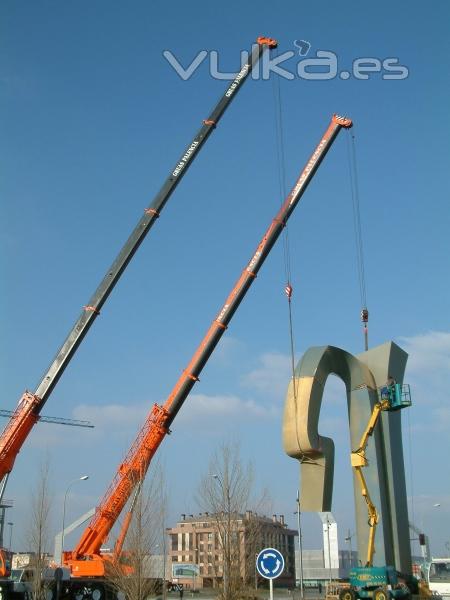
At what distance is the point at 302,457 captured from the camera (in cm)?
1988

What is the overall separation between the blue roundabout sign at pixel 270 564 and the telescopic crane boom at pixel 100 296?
61.2ft

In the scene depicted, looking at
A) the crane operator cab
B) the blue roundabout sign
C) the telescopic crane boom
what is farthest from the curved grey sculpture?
the telescopic crane boom

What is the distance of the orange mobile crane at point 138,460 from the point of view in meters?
29.9

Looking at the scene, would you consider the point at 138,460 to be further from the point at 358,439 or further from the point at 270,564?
the point at 270,564

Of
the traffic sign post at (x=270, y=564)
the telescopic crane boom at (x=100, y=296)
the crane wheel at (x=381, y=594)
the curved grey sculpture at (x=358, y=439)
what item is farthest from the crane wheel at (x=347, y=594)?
the telescopic crane boom at (x=100, y=296)

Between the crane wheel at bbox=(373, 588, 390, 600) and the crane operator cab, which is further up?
the crane operator cab

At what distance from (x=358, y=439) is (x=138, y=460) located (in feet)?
39.3

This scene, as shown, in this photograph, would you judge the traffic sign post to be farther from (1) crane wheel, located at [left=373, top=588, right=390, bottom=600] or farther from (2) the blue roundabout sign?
(1) crane wheel, located at [left=373, top=588, right=390, bottom=600]

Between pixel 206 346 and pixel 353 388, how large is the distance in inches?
424

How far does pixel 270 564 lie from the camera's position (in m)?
11.2

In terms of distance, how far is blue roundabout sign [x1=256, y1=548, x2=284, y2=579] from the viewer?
36.8 ft

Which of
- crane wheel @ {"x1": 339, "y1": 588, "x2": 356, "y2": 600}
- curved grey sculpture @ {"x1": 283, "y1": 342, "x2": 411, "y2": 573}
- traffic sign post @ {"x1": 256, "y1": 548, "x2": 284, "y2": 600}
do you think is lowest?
crane wheel @ {"x1": 339, "y1": 588, "x2": 356, "y2": 600}

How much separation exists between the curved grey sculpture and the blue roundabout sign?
8293 millimetres

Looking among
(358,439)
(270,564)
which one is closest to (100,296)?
(358,439)
